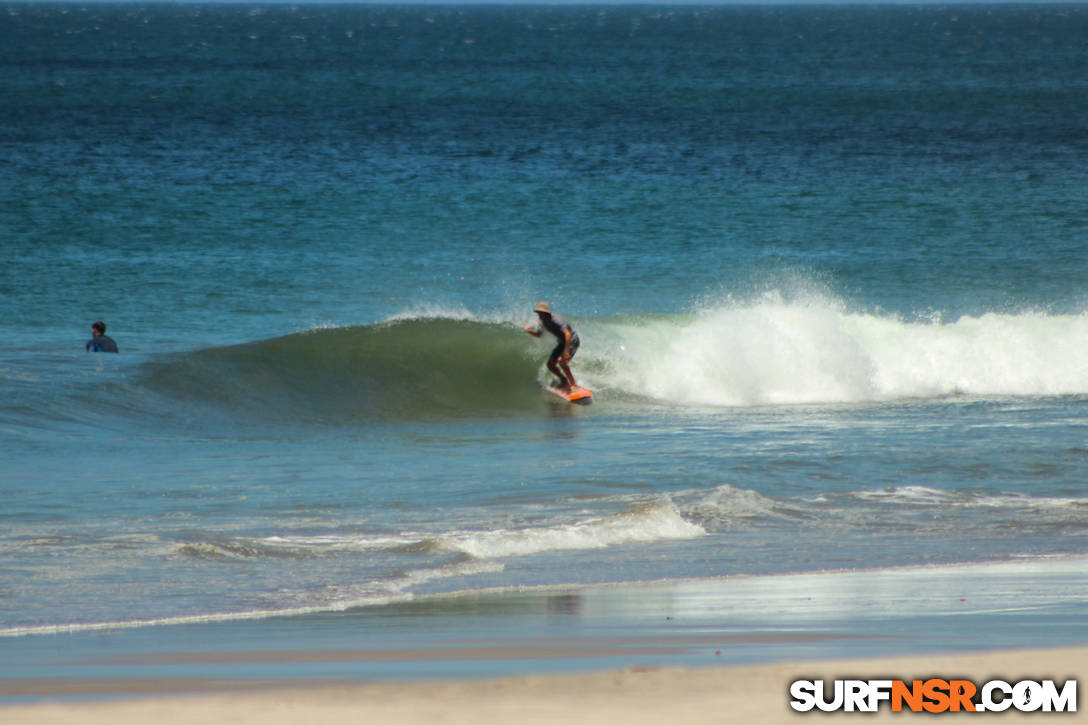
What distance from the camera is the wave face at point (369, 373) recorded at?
17219 mm

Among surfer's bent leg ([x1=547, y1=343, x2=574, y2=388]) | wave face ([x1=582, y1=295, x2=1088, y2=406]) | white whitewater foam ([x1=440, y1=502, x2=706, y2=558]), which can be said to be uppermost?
wave face ([x1=582, y1=295, x2=1088, y2=406])

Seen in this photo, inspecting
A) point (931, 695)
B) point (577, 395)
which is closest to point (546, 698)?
point (931, 695)

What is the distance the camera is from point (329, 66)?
3730 inches

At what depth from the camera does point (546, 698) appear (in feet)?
18.8

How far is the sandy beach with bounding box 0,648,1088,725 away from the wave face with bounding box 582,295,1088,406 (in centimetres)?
1265

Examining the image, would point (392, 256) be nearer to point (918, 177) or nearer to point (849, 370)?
point (849, 370)

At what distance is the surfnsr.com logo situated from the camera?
5641 mm

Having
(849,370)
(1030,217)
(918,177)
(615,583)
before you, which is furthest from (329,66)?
(615,583)

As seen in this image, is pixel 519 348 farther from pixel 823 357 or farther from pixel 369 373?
pixel 823 357

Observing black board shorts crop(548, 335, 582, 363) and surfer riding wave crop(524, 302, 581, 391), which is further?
black board shorts crop(548, 335, 582, 363)

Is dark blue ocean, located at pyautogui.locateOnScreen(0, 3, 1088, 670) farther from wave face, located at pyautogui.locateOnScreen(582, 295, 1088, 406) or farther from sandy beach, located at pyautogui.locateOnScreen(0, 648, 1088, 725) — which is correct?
sandy beach, located at pyautogui.locateOnScreen(0, 648, 1088, 725)

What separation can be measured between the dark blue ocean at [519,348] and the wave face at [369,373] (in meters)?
0.07

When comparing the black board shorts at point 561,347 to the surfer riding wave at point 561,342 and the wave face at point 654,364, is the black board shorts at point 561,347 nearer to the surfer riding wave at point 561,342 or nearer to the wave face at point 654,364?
the surfer riding wave at point 561,342

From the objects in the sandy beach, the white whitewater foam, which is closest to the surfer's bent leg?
the white whitewater foam
